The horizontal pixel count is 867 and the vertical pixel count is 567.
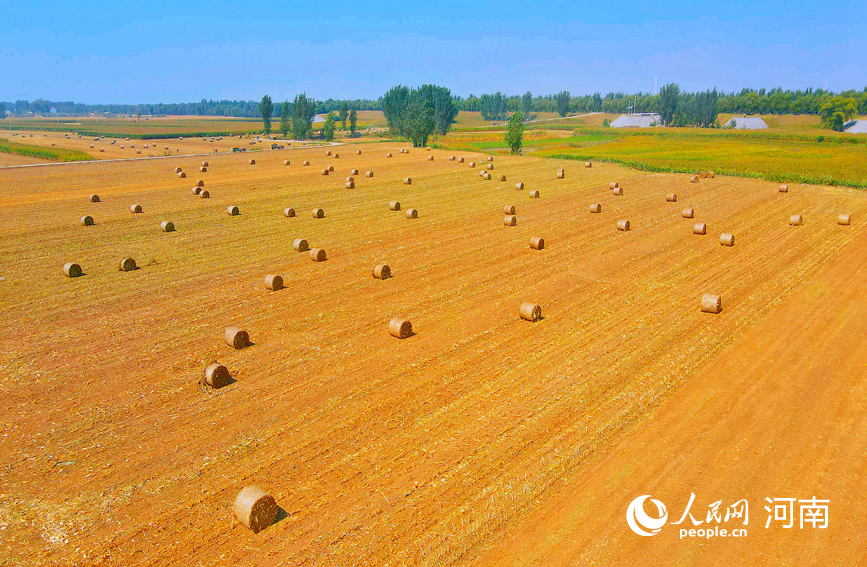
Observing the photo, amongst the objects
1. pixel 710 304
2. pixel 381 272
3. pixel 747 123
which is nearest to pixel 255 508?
pixel 381 272

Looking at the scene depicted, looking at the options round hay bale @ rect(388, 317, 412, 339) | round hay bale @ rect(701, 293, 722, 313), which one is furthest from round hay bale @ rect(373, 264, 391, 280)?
round hay bale @ rect(701, 293, 722, 313)

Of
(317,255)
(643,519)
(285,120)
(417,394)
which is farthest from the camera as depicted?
(285,120)

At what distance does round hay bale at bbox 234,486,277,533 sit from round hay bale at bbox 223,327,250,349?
6902 millimetres

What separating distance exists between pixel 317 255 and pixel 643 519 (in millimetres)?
17734

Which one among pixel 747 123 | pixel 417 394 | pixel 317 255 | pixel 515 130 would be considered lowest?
pixel 417 394

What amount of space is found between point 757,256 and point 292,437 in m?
22.4

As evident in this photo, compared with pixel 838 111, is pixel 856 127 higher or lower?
lower

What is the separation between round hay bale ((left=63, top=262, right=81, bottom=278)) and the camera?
22.0 meters

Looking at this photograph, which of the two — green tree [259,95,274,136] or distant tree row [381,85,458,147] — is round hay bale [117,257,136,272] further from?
green tree [259,95,274,136]

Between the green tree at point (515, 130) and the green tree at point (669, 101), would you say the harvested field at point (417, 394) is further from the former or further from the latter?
the green tree at point (669, 101)

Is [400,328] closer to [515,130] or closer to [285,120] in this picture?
[515,130]

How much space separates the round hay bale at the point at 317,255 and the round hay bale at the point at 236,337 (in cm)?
858

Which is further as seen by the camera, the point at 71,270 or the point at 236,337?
the point at 71,270

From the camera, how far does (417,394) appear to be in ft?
44.9
